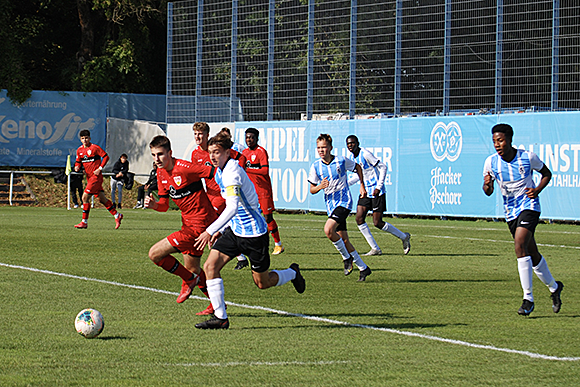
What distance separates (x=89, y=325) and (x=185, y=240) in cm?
203

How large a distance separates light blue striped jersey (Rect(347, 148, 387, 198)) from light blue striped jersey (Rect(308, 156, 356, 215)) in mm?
3141

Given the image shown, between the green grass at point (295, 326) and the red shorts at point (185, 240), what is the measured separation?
0.63m

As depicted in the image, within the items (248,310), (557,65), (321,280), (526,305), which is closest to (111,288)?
(248,310)

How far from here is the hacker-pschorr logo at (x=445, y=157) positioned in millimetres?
24734

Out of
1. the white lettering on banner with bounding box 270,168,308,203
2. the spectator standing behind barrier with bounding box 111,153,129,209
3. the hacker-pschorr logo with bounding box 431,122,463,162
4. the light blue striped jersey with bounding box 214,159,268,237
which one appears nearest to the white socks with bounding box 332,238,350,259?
the light blue striped jersey with bounding box 214,159,268,237

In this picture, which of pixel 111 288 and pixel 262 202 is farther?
pixel 262 202

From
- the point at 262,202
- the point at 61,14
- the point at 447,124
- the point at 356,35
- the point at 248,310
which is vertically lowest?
the point at 248,310

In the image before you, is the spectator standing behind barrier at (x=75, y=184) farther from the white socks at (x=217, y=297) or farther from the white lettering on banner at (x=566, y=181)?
the white socks at (x=217, y=297)

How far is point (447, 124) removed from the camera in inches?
985

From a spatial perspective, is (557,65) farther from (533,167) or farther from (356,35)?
(533,167)

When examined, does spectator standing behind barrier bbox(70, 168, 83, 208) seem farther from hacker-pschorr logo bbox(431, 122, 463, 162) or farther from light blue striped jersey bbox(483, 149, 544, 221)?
light blue striped jersey bbox(483, 149, 544, 221)

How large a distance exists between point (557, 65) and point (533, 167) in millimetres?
14252

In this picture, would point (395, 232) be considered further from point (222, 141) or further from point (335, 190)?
point (222, 141)

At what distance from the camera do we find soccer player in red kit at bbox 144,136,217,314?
891cm
